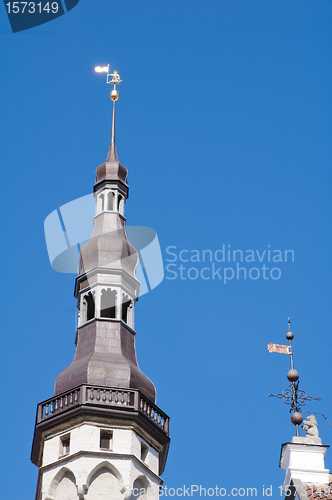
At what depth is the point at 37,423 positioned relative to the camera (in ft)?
170

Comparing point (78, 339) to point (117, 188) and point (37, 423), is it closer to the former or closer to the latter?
point (37, 423)

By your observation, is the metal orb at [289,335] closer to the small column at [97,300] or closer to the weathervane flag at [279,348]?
the weathervane flag at [279,348]

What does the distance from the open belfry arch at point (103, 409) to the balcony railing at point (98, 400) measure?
41mm

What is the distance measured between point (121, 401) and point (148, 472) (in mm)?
3078

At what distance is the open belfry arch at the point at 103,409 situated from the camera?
49.6m

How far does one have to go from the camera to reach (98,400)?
51.1 meters

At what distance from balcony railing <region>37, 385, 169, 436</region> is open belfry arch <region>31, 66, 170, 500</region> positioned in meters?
0.04

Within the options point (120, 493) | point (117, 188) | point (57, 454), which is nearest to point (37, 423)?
point (57, 454)

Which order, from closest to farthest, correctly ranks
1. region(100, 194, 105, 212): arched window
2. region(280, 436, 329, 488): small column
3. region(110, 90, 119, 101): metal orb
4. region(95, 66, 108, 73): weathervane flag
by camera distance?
region(280, 436, 329, 488): small column
region(100, 194, 105, 212): arched window
region(95, 66, 108, 73): weathervane flag
region(110, 90, 119, 101): metal orb

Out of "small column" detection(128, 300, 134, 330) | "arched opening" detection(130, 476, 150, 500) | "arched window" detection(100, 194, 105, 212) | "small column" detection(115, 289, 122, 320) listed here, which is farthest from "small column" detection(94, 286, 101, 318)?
"arched opening" detection(130, 476, 150, 500)

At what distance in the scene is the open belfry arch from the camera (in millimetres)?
49625

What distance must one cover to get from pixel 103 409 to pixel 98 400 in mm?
504

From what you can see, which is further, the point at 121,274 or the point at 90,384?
the point at 121,274

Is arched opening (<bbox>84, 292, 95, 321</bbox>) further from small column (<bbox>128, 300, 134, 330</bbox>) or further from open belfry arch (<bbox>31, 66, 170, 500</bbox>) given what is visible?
small column (<bbox>128, 300, 134, 330</bbox>)
